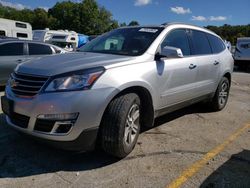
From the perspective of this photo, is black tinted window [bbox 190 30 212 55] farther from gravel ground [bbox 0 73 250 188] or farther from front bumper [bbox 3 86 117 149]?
front bumper [bbox 3 86 117 149]

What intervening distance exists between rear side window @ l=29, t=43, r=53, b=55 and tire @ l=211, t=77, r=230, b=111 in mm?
5242

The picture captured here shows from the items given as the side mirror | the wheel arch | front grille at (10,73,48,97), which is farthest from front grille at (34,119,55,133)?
the side mirror

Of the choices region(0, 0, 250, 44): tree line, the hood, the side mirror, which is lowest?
the hood

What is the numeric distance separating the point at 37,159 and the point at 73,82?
1.16 metres

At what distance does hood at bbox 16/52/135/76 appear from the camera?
3355 millimetres

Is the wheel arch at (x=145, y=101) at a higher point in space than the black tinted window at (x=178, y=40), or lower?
lower

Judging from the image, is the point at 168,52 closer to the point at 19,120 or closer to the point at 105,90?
the point at 105,90

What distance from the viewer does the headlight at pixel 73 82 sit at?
10.6ft

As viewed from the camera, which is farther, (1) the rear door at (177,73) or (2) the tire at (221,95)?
(2) the tire at (221,95)

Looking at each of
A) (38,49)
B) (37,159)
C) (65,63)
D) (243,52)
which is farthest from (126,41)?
(243,52)

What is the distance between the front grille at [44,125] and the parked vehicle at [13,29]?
12.9 metres

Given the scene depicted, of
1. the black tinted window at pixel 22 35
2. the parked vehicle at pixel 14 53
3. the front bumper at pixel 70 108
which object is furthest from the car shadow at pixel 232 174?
the black tinted window at pixel 22 35

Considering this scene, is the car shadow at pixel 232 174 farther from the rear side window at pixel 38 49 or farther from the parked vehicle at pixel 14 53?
the rear side window at pixel 38 49

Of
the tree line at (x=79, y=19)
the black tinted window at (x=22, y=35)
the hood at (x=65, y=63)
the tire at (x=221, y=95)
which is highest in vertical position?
the tree line at (x=79, y=19)
